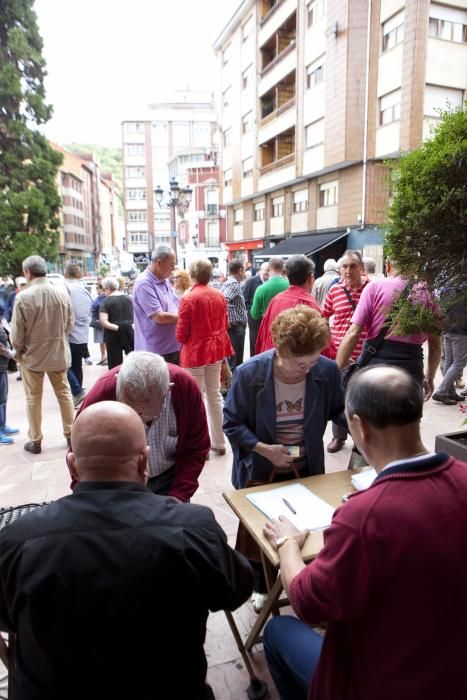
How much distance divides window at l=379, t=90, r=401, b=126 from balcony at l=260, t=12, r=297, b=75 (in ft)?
24.5

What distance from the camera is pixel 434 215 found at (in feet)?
7.03

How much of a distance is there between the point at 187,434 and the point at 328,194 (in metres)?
20.0

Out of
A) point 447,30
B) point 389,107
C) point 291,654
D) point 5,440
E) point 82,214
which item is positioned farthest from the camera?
point 82,214

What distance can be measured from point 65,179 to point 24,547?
206ft

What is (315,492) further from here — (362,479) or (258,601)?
(258,601)

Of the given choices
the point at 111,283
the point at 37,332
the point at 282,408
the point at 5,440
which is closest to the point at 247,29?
the point at 111,283

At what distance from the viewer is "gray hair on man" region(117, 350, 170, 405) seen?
2.03 m

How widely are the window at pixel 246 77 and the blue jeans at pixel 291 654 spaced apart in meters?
30.6

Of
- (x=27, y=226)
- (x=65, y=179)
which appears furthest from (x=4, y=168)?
(x=65, y=179)

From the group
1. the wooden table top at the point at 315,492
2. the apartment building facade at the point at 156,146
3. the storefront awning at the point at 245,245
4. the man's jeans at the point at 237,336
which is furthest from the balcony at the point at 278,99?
the apartment building facade at the point at 156,146

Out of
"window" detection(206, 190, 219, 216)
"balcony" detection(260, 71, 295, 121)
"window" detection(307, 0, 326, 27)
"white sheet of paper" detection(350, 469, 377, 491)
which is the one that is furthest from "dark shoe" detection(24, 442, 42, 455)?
"window" detection(206, 190, 219, 216)

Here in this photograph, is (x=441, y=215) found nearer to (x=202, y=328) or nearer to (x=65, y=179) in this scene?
(x=202, y=328)

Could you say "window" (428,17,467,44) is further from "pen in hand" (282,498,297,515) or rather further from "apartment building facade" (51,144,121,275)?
"apartment building facade" (51,144,121,275)

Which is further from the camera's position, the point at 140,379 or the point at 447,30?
the point at 447,30
